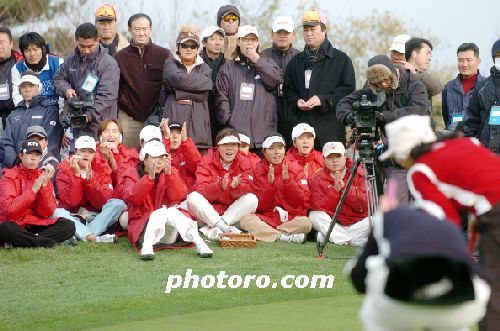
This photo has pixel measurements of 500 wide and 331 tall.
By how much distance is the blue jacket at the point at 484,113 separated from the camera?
35.5 feet

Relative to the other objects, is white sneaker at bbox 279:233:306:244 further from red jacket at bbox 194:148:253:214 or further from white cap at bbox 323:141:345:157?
white cap at bbox 323:141:345:157

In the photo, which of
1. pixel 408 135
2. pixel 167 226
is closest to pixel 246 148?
pixel 167 226

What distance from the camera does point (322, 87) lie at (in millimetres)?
12320

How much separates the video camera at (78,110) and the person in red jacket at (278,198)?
1971 millimetres

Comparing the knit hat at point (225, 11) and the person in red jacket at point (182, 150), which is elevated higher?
the knit hat at point (225, 11)

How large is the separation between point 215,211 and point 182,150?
2.71 feet

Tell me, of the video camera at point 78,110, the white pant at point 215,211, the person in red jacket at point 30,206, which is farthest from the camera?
the video camera at point 78,110

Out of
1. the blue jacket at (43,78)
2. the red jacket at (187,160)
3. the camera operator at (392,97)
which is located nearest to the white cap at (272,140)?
the red jacket at (187,160)

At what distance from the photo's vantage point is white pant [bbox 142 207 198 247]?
35.6ft

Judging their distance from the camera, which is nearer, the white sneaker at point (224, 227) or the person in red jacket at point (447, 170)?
the person in red jacket at point (447, 170)

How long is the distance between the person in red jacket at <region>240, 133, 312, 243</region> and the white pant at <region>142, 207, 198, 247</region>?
900mm

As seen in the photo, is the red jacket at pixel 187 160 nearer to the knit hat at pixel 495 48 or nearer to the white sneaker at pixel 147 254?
the white sneaker at pixel 147 254

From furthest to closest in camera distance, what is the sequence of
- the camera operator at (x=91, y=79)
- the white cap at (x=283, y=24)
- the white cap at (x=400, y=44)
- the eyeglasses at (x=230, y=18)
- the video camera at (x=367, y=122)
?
the eyeglasses at (x=230, y=18) < the white cap at (x=283, y=24) < the white cap at (x=400, y=44) < the camera operator at (x=91, y=79) < the video camera at (x=367, y=122)

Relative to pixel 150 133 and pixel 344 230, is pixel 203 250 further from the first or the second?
pixel 344 230
